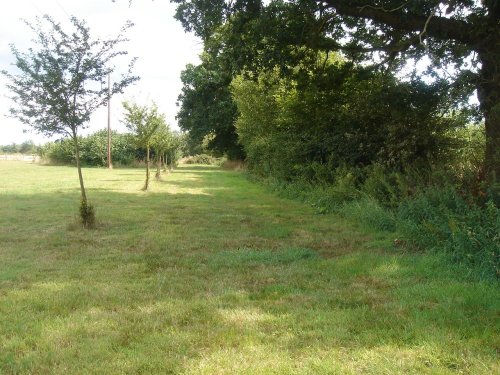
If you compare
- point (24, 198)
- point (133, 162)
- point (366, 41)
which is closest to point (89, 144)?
point (133, 162)

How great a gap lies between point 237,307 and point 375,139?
1088cm

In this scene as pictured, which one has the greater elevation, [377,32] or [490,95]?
[377,32]

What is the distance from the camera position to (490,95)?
32.6ft

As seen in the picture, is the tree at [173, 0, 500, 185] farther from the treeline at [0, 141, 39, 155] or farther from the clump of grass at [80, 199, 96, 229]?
the treeline at [0, 141, 39, 155]

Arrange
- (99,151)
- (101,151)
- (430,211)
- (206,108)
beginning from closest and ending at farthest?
(430,211), (206,108), (101,151), (99,151)

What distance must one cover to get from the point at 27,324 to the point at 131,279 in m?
1.77

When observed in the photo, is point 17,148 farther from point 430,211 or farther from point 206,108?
point 430,211

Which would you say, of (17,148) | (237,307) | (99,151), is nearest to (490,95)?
(237,307)

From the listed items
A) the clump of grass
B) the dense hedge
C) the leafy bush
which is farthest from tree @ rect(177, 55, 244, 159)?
the leafy bush

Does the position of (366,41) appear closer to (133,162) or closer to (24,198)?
(24,198)

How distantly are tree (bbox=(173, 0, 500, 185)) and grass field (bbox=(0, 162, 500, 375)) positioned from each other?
3.88 m

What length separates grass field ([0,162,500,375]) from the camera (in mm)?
3559

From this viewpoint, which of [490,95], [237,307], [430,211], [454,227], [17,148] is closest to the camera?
[237,307]

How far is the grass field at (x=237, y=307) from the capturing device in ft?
11.7
